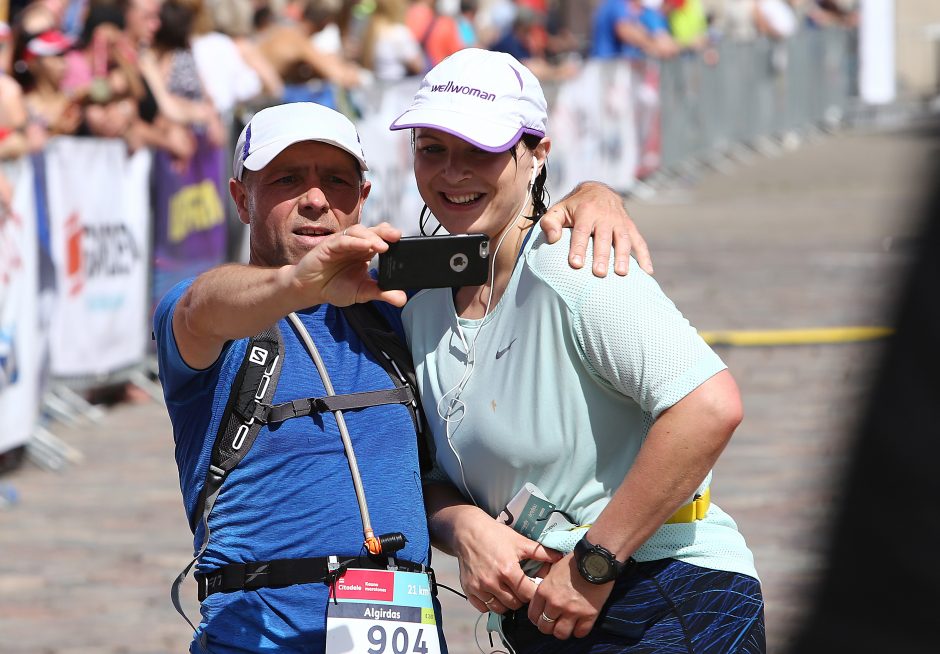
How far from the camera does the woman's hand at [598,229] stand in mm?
2812

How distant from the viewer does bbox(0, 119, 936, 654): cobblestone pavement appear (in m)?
1.88

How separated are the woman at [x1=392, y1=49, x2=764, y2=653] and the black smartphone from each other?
0.13 metres

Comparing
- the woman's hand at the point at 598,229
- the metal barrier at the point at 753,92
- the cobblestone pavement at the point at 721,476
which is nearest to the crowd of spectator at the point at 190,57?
the cobblestone pavement at the point at 721,476

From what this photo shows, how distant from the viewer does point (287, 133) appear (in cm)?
302

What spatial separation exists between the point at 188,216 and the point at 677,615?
743 cm

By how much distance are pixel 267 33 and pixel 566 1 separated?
18.6m

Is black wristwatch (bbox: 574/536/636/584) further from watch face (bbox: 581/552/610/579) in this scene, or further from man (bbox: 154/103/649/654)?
man (bbox: 154/103/649/654)

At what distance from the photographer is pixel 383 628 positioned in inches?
115

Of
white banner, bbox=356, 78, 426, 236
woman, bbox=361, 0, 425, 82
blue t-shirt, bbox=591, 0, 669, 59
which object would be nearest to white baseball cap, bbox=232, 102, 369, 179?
white banner, bbox=356, 78, 426, 236

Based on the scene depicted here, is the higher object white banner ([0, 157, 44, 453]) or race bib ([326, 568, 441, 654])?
race bib ([326, 568, 441, 654])

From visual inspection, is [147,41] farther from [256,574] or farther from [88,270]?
[256,574]

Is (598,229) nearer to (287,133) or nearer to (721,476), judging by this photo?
(287,133)

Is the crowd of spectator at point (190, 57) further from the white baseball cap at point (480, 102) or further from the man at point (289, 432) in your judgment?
the white baseball cap at point (480, 102)

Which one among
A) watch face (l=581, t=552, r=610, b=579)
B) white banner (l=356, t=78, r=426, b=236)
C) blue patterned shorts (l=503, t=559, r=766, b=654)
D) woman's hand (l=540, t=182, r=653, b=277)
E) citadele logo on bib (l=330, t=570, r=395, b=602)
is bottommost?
white banner (l=356, t=78, r=426, b=236)
